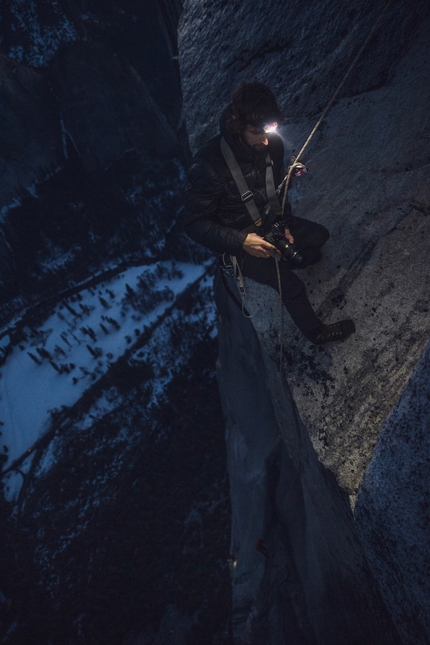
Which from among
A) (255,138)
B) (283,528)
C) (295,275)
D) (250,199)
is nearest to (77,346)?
(283,528)

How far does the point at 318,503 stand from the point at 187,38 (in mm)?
11042

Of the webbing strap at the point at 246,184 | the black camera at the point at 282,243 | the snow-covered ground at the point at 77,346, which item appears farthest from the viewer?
the snow-covered ground at the point at 77,346

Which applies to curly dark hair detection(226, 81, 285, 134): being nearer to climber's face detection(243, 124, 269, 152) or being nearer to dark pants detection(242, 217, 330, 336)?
climber's face detection(243, 124, 269, 152)

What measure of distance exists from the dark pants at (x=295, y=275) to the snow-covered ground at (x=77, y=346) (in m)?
25.8

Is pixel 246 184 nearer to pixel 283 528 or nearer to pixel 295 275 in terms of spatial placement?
pixel 295 275

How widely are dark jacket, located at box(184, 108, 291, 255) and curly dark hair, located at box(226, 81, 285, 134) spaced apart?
0.78ft

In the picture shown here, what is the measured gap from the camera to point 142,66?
61.9 metres

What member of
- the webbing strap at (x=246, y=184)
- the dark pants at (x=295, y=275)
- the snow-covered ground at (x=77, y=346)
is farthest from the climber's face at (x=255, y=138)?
the snow-covered ground at (x=77, y=346)

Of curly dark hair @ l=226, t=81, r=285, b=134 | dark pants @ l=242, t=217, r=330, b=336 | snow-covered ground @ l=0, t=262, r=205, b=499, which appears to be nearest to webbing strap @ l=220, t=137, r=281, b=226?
curly dark hair @ l=226, t=81, r=285, b=134

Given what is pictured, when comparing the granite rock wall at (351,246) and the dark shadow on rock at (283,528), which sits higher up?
the granite rock wall at (351,246)

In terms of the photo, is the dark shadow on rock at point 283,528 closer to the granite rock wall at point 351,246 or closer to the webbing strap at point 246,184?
the granite rock wall at point 351,246

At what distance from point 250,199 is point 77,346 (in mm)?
34532

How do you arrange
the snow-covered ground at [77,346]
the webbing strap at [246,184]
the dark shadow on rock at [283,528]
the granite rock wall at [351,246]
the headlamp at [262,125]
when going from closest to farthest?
the granite rock wall at [351,246] < the headlamp at [262,125] < the webbing strap at [246,184] < the dark shadow on rock at [283,528] < the snow-covered ground at [77,346]

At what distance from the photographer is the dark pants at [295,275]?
4309 millimetres
